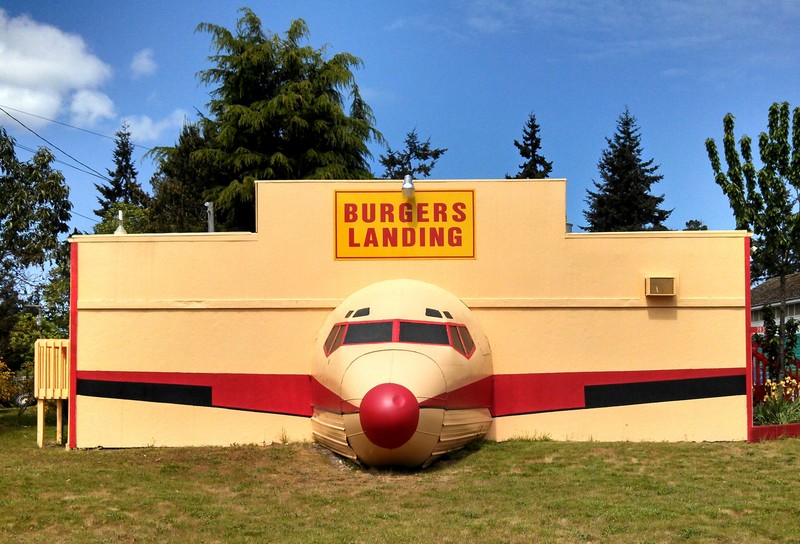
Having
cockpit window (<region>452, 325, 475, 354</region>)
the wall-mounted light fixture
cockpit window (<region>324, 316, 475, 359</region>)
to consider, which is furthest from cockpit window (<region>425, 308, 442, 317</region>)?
the wall-mounted light fixture

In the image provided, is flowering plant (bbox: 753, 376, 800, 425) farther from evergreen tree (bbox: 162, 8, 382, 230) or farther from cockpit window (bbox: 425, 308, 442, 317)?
evergreen tree (bbox: 162, 8, 382, 230)

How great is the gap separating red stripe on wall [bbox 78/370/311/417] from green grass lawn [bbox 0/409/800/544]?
0.96 meters

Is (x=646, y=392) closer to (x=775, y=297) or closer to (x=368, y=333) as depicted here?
(x=368, y=333)

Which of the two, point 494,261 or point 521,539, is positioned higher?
point 494,261

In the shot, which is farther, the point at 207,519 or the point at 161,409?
the point at 161,409

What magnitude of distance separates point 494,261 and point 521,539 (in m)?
8.01

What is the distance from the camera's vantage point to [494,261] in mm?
16672

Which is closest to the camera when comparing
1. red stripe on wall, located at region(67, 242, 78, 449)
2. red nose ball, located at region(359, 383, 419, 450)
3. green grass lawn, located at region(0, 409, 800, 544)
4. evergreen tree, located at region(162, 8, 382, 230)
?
green grass lawn, located at region(0, 409, 800, 544)

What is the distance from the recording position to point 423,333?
13.8 m

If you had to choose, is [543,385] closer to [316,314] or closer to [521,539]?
[316,314]

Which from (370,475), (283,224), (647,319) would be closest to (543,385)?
(647,319)

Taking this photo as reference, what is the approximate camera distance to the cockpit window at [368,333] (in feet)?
44.7

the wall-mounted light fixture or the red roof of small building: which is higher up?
the wall-mounted light fixture

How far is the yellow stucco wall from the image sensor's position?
16.5 meters
